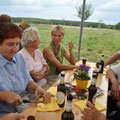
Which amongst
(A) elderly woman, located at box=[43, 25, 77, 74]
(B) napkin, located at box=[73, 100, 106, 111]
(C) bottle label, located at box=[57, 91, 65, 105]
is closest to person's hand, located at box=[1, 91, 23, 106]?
(C) bottle label, located at box=[57, 91, 65, 105]

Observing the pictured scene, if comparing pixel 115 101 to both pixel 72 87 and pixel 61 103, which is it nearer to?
pixel 72 87

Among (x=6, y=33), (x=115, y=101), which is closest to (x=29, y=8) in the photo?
(x=6, y=33)

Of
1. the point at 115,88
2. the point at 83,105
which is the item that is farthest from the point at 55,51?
the point at 83,105

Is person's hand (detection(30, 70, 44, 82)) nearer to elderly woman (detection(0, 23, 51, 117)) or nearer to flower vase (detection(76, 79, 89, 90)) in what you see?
elderly woman (detection(0, 23, 51, 117))

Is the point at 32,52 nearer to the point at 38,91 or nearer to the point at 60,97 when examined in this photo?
the point at 38,91

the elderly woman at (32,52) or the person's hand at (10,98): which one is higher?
the elderly woman at (32,52)

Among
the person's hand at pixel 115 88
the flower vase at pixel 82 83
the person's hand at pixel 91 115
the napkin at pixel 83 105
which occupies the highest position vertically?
the flower vase at pixel 82 83

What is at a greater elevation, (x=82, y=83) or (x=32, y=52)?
(x=32, y=52)

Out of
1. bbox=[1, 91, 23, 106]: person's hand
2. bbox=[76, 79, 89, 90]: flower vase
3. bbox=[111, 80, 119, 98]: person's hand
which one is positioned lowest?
bbox=[111, 80, 119, 98]: person's hand

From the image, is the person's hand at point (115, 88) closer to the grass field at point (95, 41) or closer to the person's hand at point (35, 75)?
the person's hand at point (35, 75)

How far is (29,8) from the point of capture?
3.58m

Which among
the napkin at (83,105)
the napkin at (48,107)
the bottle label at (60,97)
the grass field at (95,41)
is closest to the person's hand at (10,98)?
the napkin at (48,107)

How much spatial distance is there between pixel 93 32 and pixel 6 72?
4191 mm

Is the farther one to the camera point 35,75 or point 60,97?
point 35,75
